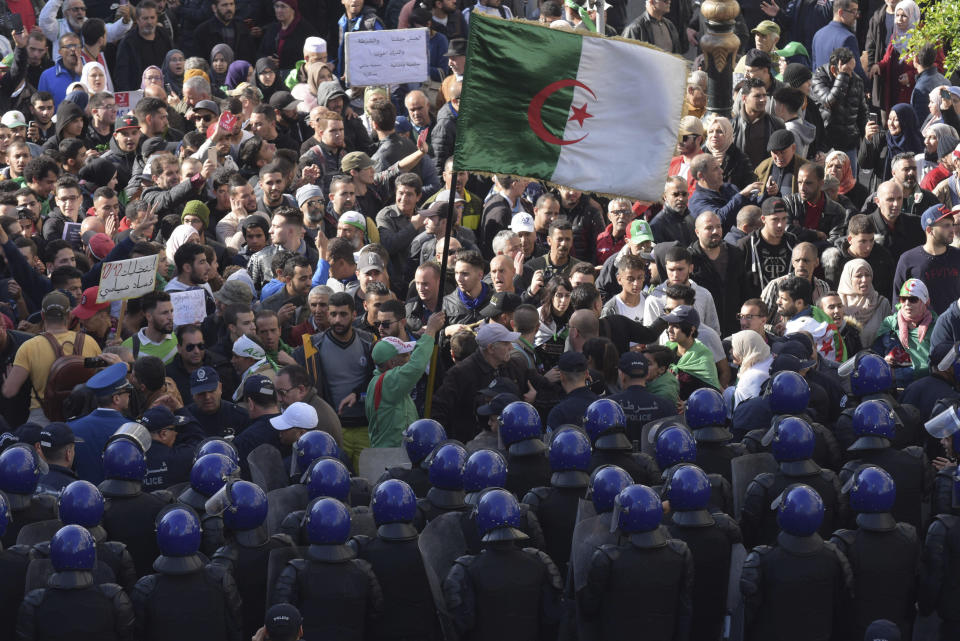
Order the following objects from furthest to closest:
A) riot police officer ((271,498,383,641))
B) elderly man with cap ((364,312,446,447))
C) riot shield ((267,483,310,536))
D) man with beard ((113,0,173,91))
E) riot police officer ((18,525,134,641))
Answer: man with beard ((113,0,173,91)), elderly man with cap ((364,312,446,447)), riot shield ((267,483,310,536)), riot police officer ((271,498,383,641)), riot police officer ((18,525,134,641))

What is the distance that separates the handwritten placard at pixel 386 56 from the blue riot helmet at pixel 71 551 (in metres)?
8.93

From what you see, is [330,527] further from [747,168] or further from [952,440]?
[747,168]

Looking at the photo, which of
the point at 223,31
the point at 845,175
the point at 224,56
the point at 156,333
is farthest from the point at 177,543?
the point at 223,31

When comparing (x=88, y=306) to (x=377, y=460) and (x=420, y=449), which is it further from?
(x=420, y=449)

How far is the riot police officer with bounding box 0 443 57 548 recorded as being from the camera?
27.0 feet

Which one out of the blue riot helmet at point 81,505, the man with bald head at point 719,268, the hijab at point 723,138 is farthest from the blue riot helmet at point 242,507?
the hijab at point 723,138

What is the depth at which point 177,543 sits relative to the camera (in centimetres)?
741

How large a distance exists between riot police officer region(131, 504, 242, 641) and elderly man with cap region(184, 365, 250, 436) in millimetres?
2649

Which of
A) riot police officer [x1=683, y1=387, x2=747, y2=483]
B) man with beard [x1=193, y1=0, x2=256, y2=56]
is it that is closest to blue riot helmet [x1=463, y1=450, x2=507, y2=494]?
riot police officer [x1=683, y1=387, x2=747, y2=483]

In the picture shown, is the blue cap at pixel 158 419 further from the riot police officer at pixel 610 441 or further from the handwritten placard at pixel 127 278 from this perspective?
the riot police officer at pixel 610 441

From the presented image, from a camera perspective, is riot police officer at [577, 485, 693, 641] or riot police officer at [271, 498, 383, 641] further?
riot police officer at [577, 485, 693, 641]

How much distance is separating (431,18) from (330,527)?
1141 cm

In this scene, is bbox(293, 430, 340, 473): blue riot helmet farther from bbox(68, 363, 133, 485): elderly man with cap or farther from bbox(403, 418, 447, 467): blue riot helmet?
bbox(68, 363, 133, 485): elderly man with cap

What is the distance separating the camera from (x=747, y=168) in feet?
48.1
